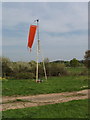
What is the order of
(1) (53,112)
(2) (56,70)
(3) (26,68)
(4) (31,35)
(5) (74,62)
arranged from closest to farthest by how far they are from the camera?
(1) (53,112), (4) (31,35), (3) (26,68), (2) (56,70), (5) (74,62)

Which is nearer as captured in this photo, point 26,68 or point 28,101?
point 28,101

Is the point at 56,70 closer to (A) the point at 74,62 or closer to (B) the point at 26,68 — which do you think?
(B) the point at 26,68

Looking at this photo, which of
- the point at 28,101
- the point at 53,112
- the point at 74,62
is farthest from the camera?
the point at 74,62

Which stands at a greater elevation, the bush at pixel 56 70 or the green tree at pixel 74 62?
the green tree at pixel 74 62

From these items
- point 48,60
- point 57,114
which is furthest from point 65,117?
point 48,60

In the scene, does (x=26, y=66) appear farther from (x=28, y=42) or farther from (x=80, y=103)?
(x=80, y=103)

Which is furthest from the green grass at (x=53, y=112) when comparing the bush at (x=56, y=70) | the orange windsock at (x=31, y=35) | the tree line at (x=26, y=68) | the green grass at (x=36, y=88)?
the bush at (x=56, y=70)

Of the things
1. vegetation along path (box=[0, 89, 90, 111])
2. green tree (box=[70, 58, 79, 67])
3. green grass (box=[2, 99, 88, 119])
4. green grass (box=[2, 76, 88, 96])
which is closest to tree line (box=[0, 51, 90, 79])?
green tree (box=[70, 58, 79, 67])

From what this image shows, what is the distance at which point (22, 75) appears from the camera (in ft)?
63.1

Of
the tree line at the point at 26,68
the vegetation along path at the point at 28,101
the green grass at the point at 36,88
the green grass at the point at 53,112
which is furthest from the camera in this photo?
the tree line at the point at 26,68

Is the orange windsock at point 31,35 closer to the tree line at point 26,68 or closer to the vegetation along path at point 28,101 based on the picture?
the tree line at point 26,68

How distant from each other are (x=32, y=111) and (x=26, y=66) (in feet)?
57.9

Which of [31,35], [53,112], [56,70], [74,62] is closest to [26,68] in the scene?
[56,70]

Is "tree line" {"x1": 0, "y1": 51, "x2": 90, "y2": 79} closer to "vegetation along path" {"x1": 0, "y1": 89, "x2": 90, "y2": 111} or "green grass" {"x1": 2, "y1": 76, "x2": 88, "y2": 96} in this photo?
"green grass" {"x1": 2, "y1": 76, "x2": 88, "y2": 96}
